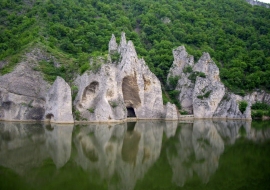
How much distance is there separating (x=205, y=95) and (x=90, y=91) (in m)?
22.5

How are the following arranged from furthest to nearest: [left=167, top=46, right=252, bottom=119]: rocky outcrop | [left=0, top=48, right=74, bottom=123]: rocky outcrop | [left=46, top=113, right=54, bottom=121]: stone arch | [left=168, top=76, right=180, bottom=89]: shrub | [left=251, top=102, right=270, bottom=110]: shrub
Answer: [left=168, top=76, right=180, bottom=89]: shrub, [left=251, top=102, right=270, bottom=110]: shrub, [left=167, top=46, right=252, bottom=119]: rocky outcrop, [left=46, top=113, right=54, bottom=121]: stone arch, [left=0, top=48, right=74, bottom=123]: rocky outcrop

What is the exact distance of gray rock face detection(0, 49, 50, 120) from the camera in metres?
42.3

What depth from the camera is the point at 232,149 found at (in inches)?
961

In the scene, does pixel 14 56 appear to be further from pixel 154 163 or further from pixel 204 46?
pixel 204 46

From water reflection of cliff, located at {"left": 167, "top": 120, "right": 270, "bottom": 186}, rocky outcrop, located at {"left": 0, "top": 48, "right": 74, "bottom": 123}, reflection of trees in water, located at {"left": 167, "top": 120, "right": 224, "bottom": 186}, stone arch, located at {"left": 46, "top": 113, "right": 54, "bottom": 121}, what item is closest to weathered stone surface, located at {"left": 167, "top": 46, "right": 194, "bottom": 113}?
rocky outcrop, located at {"left": 0, "top": 48, "right": 74, "bottom": 123}

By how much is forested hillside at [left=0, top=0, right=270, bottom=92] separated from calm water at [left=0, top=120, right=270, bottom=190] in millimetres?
24602

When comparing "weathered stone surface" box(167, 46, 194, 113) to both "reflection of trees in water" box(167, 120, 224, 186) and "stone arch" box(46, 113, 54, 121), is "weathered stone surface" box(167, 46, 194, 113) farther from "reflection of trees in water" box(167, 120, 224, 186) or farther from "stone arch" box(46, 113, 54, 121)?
"reflection of trees in water" box(167, 120, 224, 186)

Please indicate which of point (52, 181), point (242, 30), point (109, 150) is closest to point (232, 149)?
point (109, 150)

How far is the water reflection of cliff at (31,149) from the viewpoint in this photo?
18891mm

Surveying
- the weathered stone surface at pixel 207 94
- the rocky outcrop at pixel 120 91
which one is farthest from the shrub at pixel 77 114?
the weathered stone surface at pixel 207 94

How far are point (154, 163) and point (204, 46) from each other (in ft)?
196

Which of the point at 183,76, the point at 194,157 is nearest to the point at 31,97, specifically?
the point at 194,157

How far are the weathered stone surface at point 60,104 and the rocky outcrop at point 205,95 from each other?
24.6 m

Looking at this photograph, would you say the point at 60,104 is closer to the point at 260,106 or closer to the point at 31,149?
the point at 31,149
